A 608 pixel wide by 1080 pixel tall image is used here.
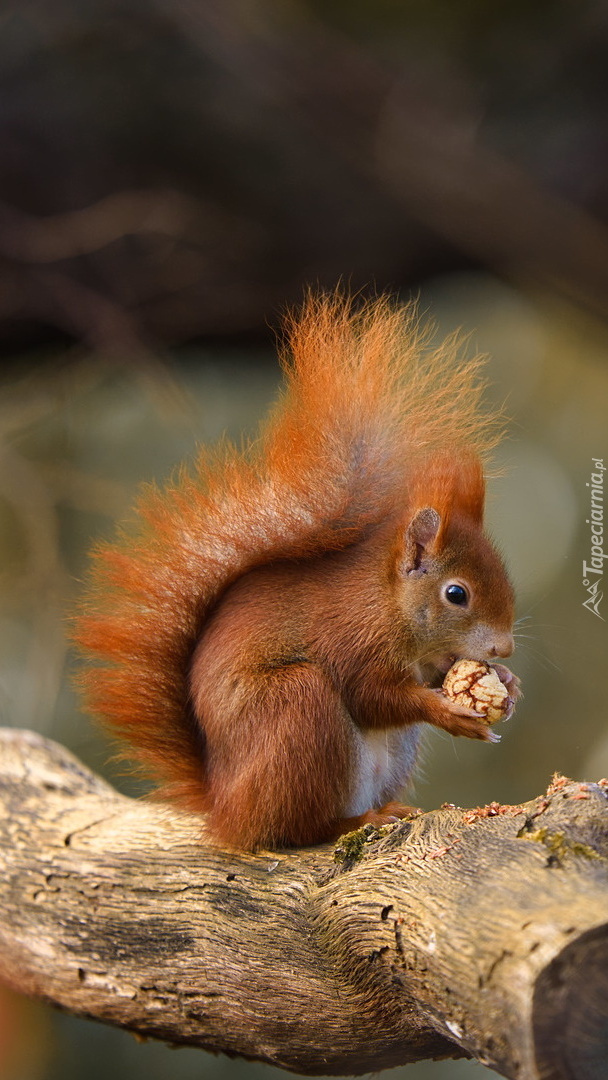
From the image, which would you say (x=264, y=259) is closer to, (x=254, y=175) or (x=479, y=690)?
(x=254, y=175)

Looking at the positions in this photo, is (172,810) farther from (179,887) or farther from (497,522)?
(497,522)

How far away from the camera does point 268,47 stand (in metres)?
1.37

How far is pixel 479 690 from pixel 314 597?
255 mm

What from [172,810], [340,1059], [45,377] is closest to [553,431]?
[172,810]

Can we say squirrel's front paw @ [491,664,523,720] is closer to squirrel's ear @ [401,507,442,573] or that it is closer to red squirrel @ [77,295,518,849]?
red squirrel @ [77,295,518,849]

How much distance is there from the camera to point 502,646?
121 cm

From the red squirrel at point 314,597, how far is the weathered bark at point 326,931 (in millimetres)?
99

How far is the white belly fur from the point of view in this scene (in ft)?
4.09

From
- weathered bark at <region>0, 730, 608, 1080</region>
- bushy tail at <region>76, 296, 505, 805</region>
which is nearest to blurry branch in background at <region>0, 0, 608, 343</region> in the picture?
bushy tail at <region>76, 296, 505, 805</region>

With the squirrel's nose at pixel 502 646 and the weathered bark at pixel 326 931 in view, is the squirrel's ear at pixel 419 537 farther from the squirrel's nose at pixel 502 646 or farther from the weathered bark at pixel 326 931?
the weathered bark at pixel 326 931

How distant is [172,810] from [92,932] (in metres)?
0.22

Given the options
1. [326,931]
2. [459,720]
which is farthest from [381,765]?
[326,931]

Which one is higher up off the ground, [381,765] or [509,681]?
[509,681]

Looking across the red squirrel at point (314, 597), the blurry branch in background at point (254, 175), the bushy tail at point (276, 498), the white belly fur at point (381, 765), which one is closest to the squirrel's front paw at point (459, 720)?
the red squirrel at point (314, 597)
